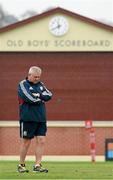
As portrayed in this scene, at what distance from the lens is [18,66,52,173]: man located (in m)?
13.4

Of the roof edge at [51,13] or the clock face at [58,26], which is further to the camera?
the clock face at [58,26]

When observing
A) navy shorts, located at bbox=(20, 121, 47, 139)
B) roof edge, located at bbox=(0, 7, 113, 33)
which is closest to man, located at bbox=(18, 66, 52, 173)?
navy shorts, located at bbox=(20, 121, 47, 139)

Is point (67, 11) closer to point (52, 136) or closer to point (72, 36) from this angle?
point (72, 36)

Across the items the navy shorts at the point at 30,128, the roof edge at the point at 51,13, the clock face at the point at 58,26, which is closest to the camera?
the navy shorts at the point at 30,128

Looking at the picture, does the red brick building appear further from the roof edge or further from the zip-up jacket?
the zip-up jacket

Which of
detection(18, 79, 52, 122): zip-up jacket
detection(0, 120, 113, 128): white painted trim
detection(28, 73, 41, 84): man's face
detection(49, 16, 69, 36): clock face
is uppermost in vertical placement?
detection(49, 16, 69, 36): clock face

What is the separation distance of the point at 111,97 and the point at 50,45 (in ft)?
11.7

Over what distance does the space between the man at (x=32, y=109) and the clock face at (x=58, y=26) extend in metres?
23.7

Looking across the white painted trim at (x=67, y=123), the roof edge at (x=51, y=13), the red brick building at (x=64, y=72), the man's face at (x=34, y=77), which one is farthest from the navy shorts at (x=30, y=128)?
the roof edge at (x=51, y=13)

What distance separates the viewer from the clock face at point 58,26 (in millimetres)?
37188

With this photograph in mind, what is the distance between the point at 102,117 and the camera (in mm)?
37938

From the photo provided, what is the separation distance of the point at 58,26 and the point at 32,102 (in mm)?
24216

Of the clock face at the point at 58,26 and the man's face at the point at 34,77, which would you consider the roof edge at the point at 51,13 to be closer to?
the clock face at the point at 58,26

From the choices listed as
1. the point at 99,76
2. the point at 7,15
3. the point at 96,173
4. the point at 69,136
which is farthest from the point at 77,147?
the point at 7,15
